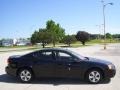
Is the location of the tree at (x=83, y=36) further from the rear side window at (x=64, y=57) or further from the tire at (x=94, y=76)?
the tire at (x=94, y=76)

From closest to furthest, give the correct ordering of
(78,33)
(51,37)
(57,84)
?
(57,84)
(51,37)
(78,33)

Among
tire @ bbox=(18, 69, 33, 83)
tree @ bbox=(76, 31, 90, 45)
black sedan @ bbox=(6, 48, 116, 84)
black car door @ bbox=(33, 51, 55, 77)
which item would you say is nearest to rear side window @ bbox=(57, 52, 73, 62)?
black sedan @ bbox=(6, 48, 116, 84)

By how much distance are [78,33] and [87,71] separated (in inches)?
3316

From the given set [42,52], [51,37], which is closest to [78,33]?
[51,37]

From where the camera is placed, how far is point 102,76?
38.1 ft

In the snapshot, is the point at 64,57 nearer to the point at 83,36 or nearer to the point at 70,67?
the point at 70,67

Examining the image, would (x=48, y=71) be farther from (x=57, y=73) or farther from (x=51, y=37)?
(x=51, y=37)

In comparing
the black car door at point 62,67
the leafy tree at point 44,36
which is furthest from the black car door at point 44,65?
the leafy tree at point 44,36

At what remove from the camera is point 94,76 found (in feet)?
37.9

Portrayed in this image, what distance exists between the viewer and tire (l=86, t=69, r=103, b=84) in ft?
37.8

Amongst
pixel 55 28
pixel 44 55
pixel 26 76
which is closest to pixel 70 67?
pixel 44 55

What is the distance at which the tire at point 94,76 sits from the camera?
37.8 feet

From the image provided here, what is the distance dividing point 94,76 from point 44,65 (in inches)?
80.8

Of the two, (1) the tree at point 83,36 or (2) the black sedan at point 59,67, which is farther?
(1) the tree at point 83,36
